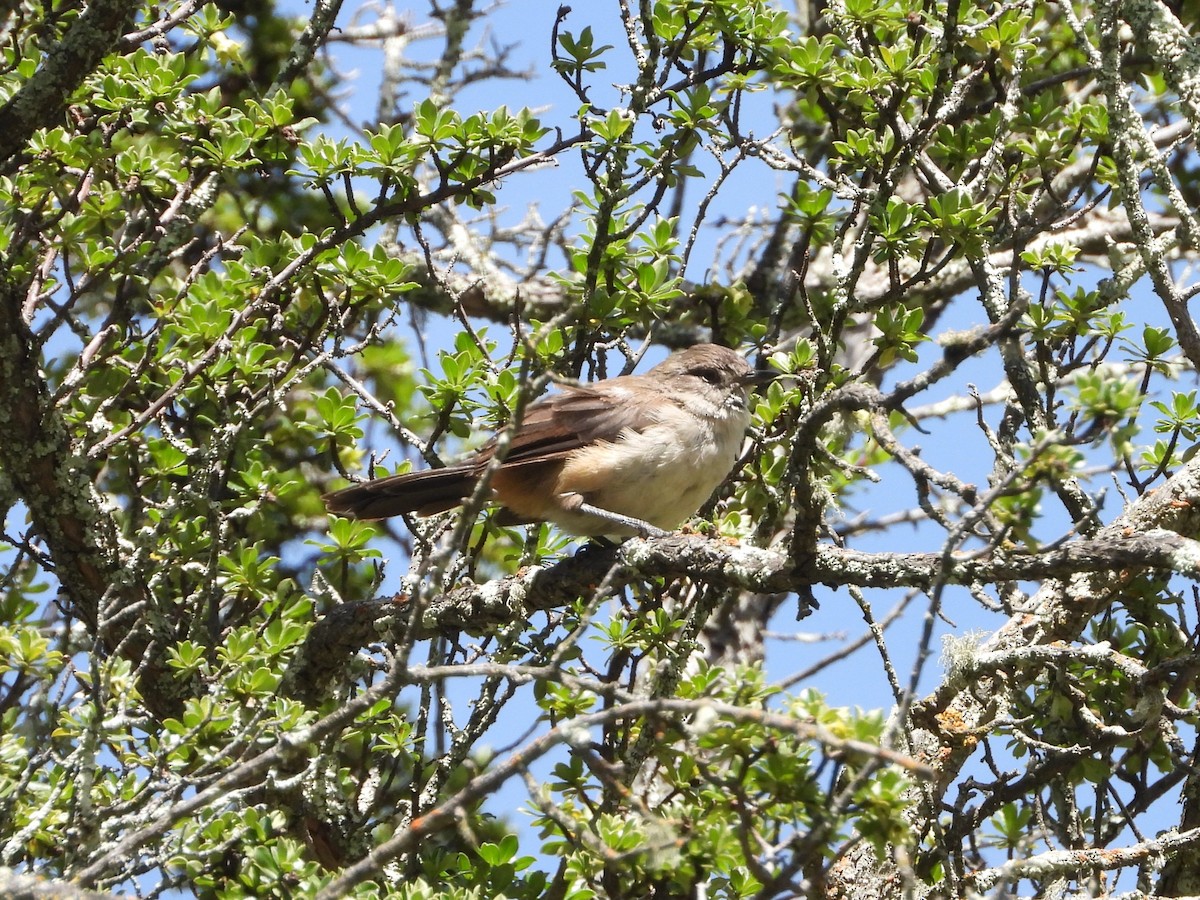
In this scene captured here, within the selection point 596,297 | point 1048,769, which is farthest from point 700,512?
point 1048,769

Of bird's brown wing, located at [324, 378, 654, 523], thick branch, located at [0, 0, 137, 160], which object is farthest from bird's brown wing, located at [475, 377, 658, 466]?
thick branch, located at [0, 0, 137, 160]

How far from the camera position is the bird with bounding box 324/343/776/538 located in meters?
5.22

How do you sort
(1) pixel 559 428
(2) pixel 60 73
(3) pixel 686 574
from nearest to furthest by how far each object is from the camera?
(3) pixel 686 574
(2) pixel 60 73
(1) pixel 559 428

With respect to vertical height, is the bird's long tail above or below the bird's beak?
below

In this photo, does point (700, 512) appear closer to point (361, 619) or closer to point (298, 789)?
point (361, 619)

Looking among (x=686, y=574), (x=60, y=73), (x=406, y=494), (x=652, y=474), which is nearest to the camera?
(x=686, y=574)

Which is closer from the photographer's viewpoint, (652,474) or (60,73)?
(60,73)

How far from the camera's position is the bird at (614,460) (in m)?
5.22

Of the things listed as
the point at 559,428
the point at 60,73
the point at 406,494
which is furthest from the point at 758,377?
the point at 60,73

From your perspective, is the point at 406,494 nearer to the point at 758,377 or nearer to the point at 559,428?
the point at 559,428

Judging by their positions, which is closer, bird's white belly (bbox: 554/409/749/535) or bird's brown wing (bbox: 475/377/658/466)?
bird's white belly (bbox: 554/409/749/535)

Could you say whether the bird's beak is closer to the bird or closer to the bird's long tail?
the bird

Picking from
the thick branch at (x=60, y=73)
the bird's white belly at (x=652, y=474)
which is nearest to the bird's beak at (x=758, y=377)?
the bird's white belly at (x=652, y=474)

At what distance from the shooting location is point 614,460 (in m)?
5.27
